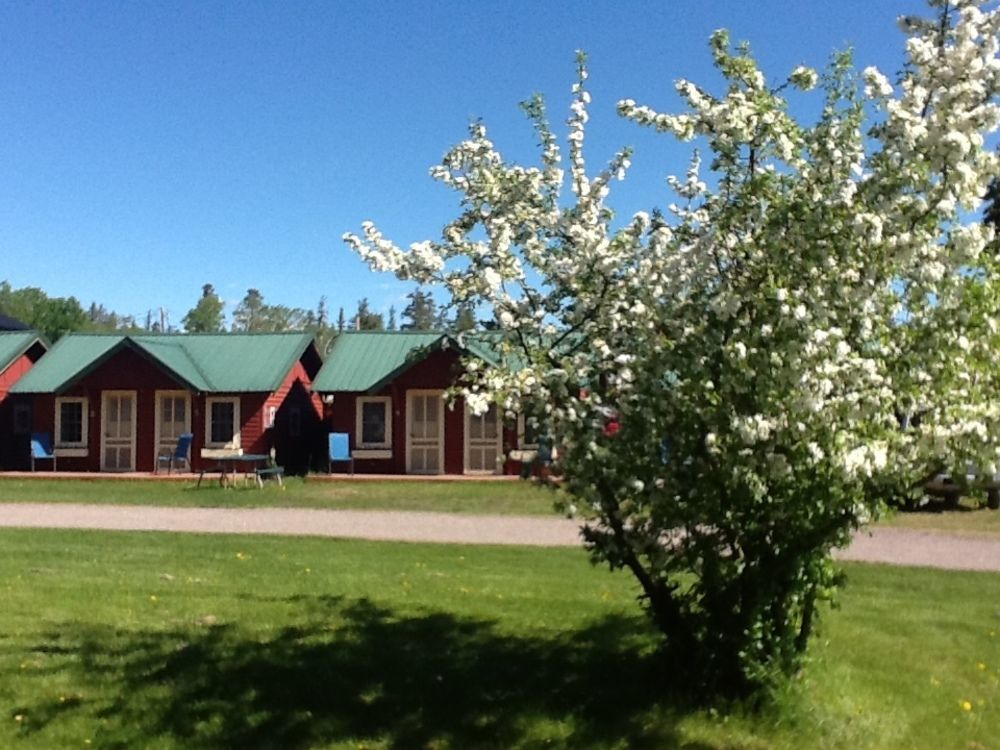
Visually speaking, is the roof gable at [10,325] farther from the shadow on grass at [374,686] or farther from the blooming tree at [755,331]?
the blooming tree at [755,331]

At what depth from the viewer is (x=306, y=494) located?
21047 millimetres

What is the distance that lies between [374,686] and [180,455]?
70.7 feet

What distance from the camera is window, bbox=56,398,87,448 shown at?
28.7 meters

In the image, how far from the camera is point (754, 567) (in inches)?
224

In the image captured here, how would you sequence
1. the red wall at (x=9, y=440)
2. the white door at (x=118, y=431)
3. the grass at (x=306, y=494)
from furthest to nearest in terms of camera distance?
the red wall at (x=9, y=440)
the white door at (x=118, y=431)
the grass at (x=306, y=494)

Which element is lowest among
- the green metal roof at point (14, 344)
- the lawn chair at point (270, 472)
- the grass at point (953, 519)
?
the grass at point (953, 519)

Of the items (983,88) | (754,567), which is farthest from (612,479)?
(983,88)

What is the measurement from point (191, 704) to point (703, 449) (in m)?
3.44

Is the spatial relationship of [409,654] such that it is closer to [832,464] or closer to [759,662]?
[759,662]

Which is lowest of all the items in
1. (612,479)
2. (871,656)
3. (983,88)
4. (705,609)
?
(871,656)

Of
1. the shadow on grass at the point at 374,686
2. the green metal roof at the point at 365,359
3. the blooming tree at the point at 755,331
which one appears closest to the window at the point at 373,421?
the green metal roof at the point at 365,359

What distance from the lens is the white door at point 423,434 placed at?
87.8ft

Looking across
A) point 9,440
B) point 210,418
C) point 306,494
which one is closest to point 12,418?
point 9,440

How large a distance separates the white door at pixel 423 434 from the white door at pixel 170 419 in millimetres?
6248
